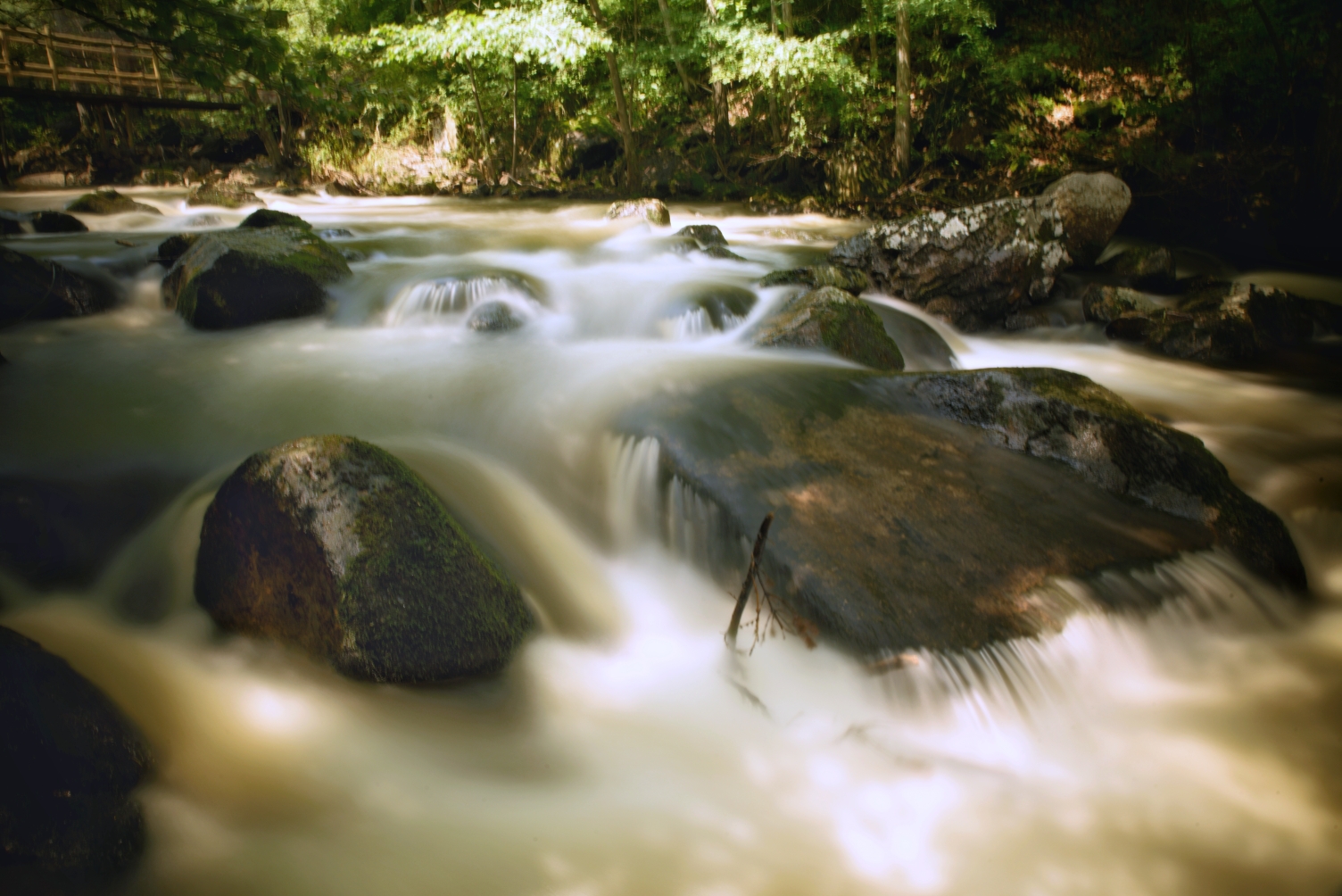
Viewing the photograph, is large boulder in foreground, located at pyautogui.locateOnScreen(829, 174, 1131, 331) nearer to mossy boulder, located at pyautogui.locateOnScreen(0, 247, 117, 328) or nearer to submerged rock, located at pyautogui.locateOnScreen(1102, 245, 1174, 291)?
submerged rock, located at pyautogui.locateOnScreen(1102, 245, 1174, 291)

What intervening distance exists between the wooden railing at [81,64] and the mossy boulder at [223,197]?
538cm

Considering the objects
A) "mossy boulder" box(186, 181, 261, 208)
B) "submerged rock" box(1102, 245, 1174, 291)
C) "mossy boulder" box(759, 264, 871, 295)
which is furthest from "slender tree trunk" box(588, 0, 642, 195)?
"submerged rock" box(1102, 245, 1174, 291)

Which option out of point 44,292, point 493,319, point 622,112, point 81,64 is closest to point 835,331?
point 493,319

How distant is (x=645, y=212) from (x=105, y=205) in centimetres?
864

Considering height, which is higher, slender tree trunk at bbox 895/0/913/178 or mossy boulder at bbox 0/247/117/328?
slender tree trunk at bbox 895/0/913/178

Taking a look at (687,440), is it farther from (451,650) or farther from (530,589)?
(451,650)

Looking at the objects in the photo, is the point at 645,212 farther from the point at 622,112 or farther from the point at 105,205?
the point at 105,205

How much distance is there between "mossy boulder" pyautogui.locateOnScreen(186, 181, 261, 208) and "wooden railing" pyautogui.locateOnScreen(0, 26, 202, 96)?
212 inches

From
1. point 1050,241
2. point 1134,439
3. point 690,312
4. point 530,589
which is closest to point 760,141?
point 1050,241

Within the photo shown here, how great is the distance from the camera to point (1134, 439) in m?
4.04

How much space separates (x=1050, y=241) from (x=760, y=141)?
8.87 metres

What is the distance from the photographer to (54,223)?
9859 mm

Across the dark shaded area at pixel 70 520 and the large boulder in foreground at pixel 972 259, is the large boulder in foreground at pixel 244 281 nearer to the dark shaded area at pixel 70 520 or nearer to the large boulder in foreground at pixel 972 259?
the dark shaded area at pixel 70 520

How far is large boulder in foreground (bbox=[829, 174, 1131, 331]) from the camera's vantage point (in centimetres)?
774
